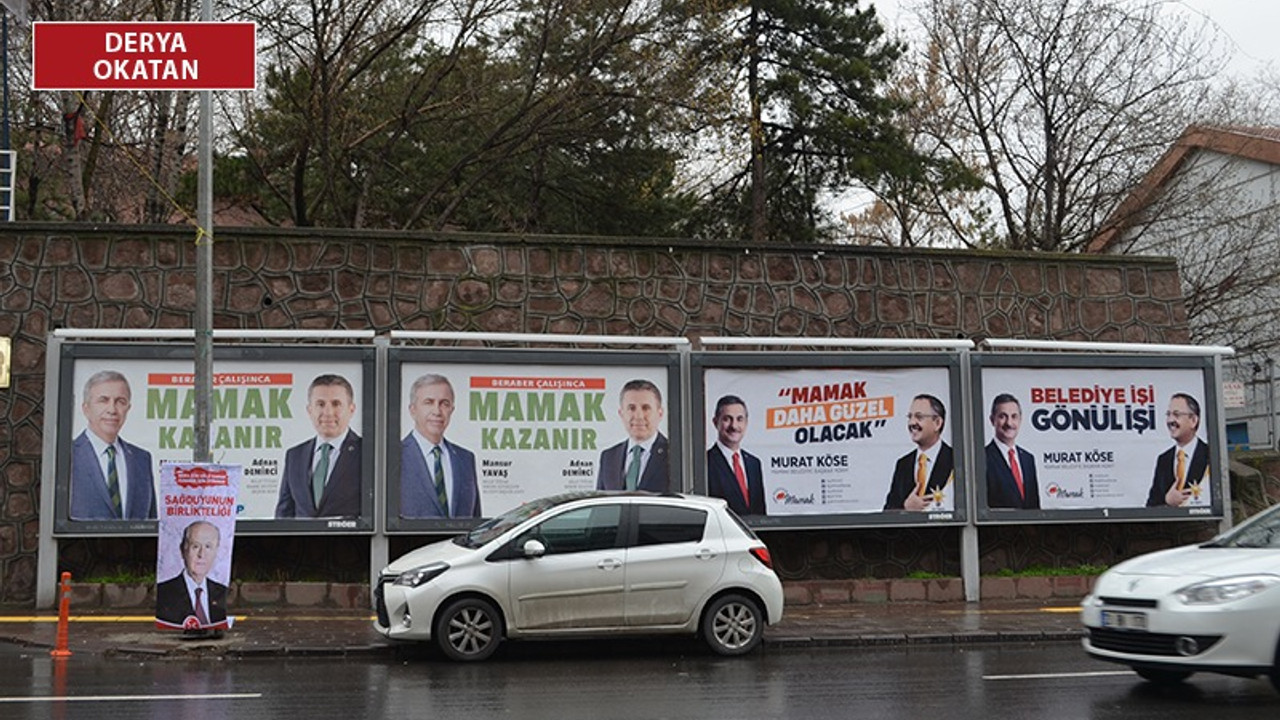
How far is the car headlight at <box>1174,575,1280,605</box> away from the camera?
9.47m

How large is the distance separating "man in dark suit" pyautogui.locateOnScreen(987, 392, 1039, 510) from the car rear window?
5719 millimetres

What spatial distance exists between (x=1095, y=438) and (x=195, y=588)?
11.3 m

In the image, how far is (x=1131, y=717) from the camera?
941 centimetres

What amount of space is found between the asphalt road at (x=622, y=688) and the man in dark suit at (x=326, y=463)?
10.9ft

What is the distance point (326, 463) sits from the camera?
15.7m

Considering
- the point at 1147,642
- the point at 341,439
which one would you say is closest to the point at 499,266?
the point at 341,439

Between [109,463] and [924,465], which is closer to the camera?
[109,463]

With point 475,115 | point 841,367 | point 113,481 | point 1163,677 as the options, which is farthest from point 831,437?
point 475,115

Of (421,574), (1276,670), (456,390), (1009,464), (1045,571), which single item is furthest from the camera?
(1045,571)

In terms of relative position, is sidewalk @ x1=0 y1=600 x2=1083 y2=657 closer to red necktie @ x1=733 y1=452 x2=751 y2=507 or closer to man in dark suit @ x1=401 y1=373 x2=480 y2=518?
red necktie @ x1=733 y1=452 x2=751 y2=507

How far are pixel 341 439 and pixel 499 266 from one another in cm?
312

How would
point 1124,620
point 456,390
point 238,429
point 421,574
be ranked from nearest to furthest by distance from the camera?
point 1124,620 → point 421,574 → point 238,429 → point 456,390

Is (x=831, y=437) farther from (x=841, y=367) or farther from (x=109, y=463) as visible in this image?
(x=109, y=463)

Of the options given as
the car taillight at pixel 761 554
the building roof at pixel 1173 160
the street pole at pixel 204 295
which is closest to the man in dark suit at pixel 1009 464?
the car taillight at pixel 761 554
